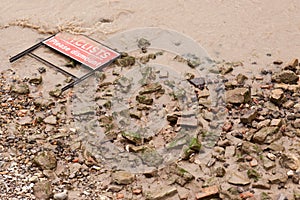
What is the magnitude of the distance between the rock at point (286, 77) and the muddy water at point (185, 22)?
0.32 metres

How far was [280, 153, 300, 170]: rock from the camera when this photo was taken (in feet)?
12.0

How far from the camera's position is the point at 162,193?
3.53 metres

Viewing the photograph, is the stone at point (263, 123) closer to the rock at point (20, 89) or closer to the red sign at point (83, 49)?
the red sign at point (83, 49)

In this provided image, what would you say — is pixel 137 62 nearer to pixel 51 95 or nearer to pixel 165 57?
pixel 165 57

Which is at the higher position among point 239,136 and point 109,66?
point 109,66

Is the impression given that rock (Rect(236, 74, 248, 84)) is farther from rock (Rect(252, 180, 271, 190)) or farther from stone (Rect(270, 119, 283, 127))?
rock (Rect(252, 180, 271, 190))

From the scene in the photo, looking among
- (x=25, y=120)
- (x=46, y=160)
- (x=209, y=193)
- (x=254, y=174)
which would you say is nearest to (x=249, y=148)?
(x=254, y=174)

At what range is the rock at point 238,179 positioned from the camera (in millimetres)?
3566

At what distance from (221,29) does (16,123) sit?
225 cm

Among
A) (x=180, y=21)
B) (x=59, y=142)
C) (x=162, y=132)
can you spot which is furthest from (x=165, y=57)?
(x=59, y=142)

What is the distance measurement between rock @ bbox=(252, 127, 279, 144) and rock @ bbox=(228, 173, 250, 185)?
0.36 m

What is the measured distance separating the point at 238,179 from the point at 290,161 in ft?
1.37

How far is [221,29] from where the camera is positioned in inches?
201

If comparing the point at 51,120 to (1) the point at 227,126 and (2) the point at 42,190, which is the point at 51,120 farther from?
(1) the point at 227,126
